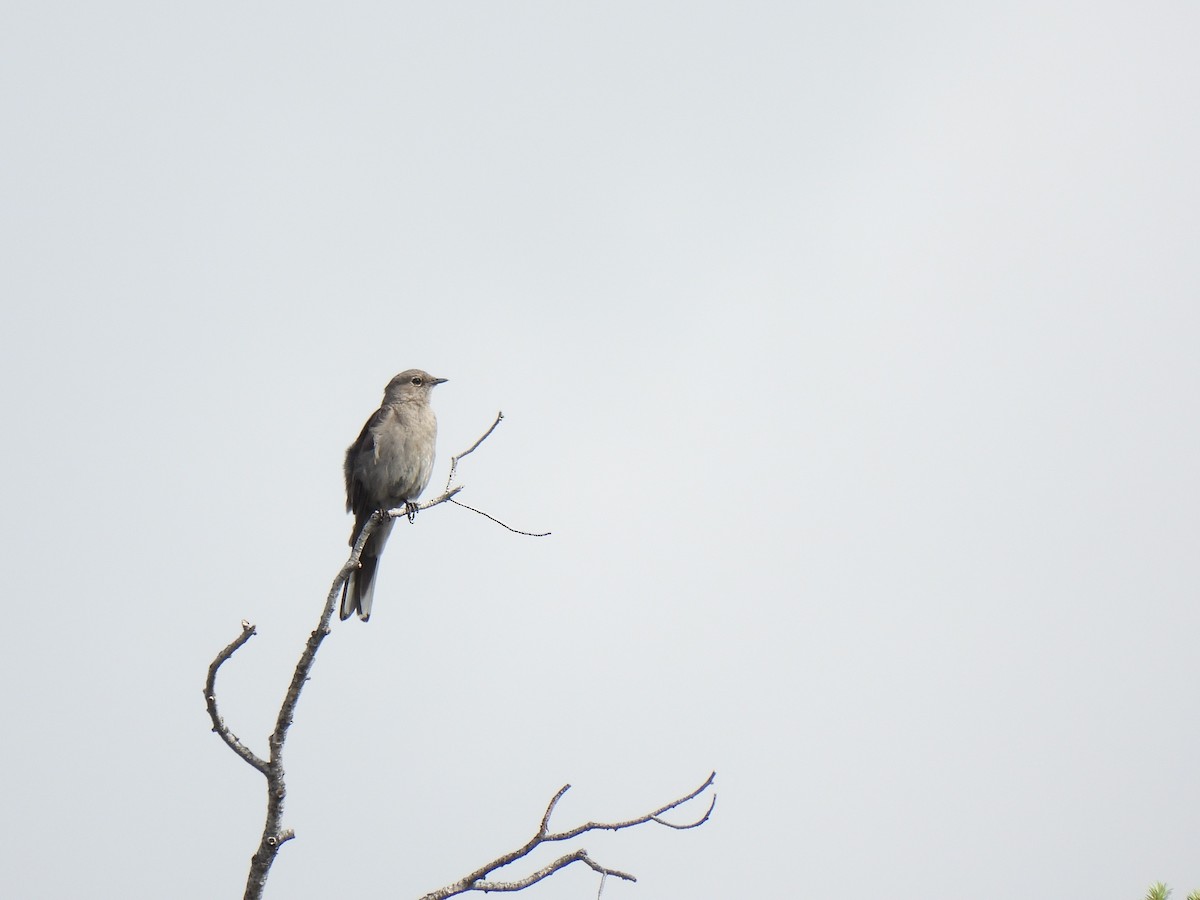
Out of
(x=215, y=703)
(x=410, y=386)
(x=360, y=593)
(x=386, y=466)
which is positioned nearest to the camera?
(x=215, y=703)

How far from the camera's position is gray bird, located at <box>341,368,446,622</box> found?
1135 centimetres

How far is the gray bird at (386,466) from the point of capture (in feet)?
37.2

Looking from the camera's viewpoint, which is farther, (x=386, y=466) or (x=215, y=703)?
(x=386, y=466)

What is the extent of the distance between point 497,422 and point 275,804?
2612 millimetres

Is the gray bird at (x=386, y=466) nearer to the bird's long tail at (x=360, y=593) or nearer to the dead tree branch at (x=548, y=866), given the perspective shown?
the bird's long tail at (x=360, y=593)

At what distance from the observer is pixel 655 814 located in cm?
532

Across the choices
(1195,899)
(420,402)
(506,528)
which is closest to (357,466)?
(420,402)

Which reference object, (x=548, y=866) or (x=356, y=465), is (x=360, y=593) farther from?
(x=548, y=866)

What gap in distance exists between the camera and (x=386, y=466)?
11.4 meters

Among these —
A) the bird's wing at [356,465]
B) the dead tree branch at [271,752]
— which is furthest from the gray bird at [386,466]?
the dead tree branch at [271,752]

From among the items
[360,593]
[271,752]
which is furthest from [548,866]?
[360,593]

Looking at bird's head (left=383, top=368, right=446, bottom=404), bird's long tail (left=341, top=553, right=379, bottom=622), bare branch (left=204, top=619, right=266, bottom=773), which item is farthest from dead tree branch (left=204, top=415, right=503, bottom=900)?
bird's head (left=383, top=368, right=446, bottom=404)

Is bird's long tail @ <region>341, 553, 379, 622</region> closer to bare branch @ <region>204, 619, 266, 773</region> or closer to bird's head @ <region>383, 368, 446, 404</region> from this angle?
bird's head @ <region>383, 368, 446, 404</region>

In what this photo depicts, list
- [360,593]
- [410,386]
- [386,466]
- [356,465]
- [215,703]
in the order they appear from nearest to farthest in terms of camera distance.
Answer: [215,703]
[360,593]
[386,466]
[356,465]
[410,386]
